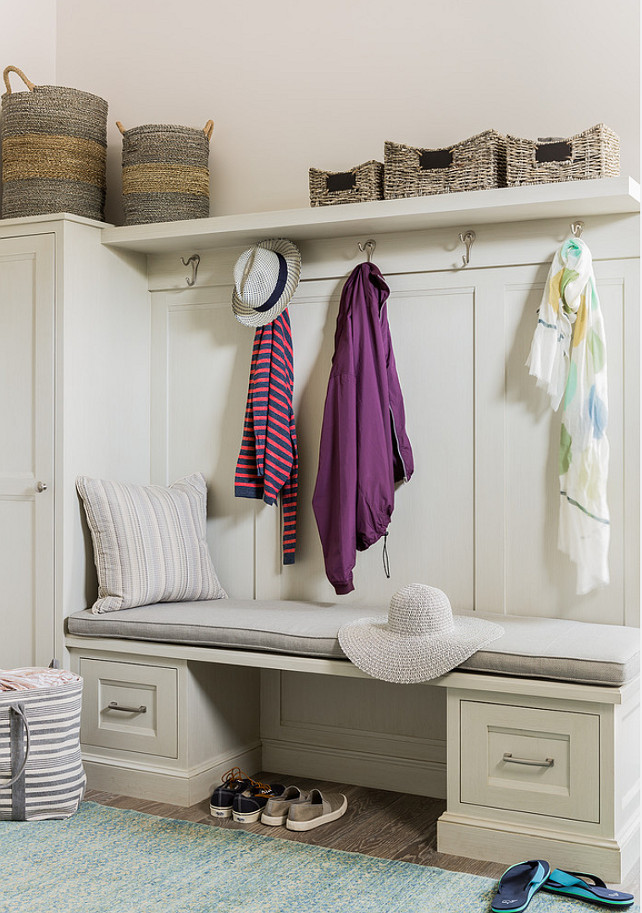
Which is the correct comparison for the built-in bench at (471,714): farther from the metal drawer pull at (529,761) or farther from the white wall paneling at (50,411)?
the white wall paneling at (50,411)

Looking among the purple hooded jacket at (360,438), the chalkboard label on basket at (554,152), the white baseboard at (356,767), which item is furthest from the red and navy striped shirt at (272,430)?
the chalkboard label on basket at (554,152)

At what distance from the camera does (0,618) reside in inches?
136

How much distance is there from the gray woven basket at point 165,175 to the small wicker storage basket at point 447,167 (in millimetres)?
799

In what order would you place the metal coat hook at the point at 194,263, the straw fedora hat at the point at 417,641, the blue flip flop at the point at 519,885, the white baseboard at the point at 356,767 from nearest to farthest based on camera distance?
1. the blue flip flop at the point at 519,885
2. the straw fedora hat at the point at 417,641
3. the white baseboard at the point at 356,767
4. the metal coat hook at the point at 194,263

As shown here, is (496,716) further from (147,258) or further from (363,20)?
(363,20)

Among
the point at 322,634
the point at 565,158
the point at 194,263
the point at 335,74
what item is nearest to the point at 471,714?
the point at 322,634

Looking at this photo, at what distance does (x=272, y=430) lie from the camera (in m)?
3.33

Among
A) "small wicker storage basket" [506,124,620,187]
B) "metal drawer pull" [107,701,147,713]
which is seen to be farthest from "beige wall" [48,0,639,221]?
"metal drawer pull" [107,701,147,713]

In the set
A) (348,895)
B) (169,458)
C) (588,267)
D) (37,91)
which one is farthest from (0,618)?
(588,267)

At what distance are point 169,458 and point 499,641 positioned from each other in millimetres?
1557

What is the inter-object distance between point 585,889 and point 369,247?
6.81 feet

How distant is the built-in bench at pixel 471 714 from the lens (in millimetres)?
2510

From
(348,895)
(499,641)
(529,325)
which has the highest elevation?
(529,325)

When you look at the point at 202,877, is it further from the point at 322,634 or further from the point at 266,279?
the point at 266,279
